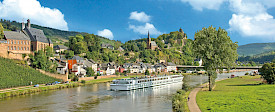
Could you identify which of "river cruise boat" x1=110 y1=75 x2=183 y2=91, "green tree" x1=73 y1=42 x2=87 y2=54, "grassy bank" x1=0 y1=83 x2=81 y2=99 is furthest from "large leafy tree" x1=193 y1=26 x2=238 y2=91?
"green tree" x1=73 y1=42 x2=87 y2=54

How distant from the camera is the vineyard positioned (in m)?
59.1

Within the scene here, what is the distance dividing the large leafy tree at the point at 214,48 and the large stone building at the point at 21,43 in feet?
180

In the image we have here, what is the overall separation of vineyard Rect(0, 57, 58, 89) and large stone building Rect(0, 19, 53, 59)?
5.24 meters

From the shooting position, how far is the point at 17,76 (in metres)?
64.0

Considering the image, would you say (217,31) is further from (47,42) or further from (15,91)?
(47,42)

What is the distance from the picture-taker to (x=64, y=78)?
79.9m

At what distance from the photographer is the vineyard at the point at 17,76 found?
194 ft

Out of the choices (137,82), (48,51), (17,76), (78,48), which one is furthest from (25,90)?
(78,48)

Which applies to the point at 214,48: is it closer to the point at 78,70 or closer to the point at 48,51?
the point at 78,70

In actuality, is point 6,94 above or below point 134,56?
below

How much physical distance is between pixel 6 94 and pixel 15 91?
3034 millimetres

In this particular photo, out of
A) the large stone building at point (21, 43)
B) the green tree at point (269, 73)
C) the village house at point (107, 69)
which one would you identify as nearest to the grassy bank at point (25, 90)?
the large stone building at point (21, 43)

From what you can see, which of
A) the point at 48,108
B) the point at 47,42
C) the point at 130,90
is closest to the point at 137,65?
the point at 47,42

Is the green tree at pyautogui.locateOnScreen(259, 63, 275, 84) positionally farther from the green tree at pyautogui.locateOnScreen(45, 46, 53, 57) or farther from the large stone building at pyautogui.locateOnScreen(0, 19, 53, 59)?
the green tree at pyautogui.locateOnScreen(45, 46, 53, 57)
